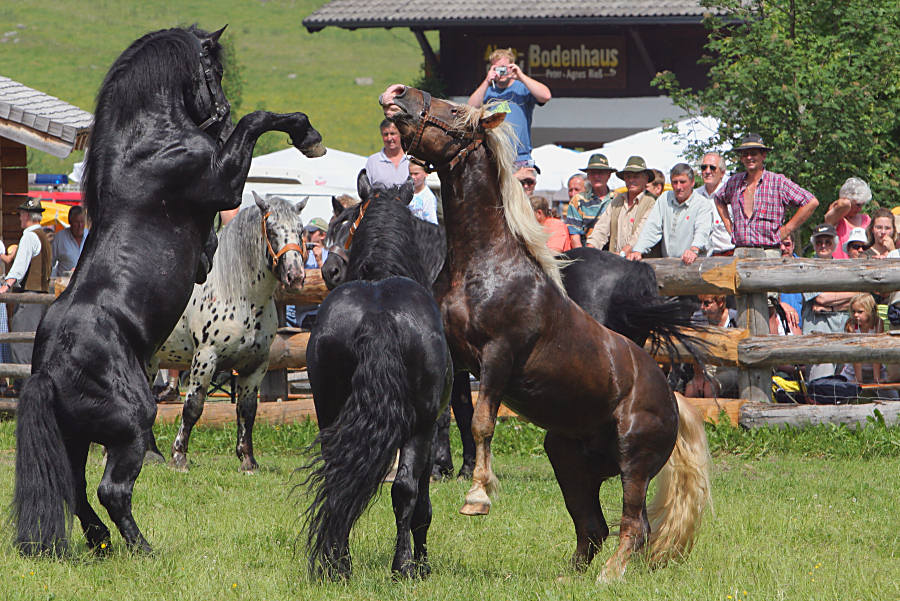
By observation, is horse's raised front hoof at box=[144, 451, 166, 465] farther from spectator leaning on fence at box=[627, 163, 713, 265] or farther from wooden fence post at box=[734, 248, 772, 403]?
wooden fence post at box=[734, 248, 772, 403]

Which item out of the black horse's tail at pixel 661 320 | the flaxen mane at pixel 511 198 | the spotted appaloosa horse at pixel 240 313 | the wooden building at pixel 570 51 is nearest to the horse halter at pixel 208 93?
the flaxen mane at pixel 511 198

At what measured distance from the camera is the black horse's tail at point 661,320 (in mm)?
6090

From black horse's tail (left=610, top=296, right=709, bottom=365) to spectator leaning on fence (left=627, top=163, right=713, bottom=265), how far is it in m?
3.49

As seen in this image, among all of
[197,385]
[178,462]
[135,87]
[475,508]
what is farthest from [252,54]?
[475,508]

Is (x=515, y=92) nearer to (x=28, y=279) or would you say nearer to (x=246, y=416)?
(x=246, y=416)

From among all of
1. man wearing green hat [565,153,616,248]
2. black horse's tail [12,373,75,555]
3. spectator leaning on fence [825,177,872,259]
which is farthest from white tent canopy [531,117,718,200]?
black horse's tail [12,373,75,555]

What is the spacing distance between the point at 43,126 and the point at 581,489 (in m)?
9.23

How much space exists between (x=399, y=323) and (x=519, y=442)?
5017 millimetres

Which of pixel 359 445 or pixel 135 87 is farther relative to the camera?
pixel 135 87

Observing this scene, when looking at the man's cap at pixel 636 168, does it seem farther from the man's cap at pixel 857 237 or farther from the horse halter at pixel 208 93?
the horse halter at pixel 208 93

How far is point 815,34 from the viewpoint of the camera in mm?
12984

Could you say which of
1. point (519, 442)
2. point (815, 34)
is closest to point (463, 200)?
point (519, 442)

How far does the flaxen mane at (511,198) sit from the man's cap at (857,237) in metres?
6.50

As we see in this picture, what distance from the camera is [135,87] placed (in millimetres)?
5305
